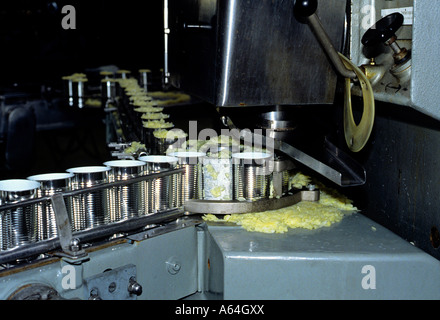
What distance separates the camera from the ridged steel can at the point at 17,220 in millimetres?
1343

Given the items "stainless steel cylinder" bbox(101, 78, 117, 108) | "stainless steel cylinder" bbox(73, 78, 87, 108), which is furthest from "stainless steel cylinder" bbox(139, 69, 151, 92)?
"stainless steel cylinder" bbox(73, 78, 87, 108)

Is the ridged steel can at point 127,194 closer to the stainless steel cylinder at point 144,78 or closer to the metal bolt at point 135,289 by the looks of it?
the metal bolt at point 135,289

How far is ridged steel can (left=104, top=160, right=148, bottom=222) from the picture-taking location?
161 centimetres

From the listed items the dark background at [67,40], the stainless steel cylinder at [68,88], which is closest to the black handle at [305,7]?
the stainless steel cylinder at [68,88]

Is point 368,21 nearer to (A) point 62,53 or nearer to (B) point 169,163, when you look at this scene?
(B) point 169,163

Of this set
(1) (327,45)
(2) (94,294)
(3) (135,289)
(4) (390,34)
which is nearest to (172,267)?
(3) (135,289)

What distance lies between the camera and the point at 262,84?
1.65 meters

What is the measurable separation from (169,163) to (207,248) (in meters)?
0.33

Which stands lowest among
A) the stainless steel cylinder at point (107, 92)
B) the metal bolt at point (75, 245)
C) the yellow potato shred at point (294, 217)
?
the yellow potato shred at point (294, 217)

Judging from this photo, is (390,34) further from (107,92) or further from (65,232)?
(107,92)

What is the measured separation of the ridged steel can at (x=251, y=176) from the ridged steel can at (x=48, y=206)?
594mm

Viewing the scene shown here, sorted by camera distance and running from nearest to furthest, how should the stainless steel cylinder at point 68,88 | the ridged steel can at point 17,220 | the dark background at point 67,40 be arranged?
the ridged steel can at point 17,220
the stainless steel cylinder at point 68,88
the dark background at point 67,40

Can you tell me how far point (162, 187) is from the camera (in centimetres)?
175

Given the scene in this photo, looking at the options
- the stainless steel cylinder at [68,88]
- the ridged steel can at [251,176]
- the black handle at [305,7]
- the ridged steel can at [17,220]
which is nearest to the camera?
the ridged steel can at [17,220]
